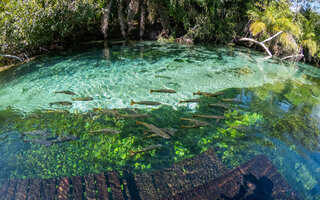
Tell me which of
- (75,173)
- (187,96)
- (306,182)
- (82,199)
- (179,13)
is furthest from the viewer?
(179,13)

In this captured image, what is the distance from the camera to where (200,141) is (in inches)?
200

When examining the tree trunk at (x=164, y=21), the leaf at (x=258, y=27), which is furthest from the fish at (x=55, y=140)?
the leaf at (x=258, y=27)

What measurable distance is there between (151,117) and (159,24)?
46.2ft

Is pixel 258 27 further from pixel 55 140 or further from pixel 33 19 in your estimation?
pixel 55 140

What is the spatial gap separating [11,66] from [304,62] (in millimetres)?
22083

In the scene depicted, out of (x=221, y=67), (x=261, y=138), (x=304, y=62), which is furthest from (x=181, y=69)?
(x=304, y=62)

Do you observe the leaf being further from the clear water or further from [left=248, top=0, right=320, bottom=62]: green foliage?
the clear water

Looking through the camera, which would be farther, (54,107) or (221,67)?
(221,67)

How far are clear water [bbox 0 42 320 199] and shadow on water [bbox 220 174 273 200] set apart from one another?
1.63ft

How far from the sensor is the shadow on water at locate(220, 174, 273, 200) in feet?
11.9

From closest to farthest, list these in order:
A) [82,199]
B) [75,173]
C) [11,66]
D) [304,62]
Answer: [82,199] < [75,173] < [11,66] < [304,62]

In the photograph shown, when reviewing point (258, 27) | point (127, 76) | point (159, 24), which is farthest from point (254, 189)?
point (159, 24)

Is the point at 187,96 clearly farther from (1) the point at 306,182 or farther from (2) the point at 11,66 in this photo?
(2) the point at 11,66

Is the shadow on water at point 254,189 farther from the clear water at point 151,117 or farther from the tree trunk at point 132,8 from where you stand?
the tree trunk at point 132,8
